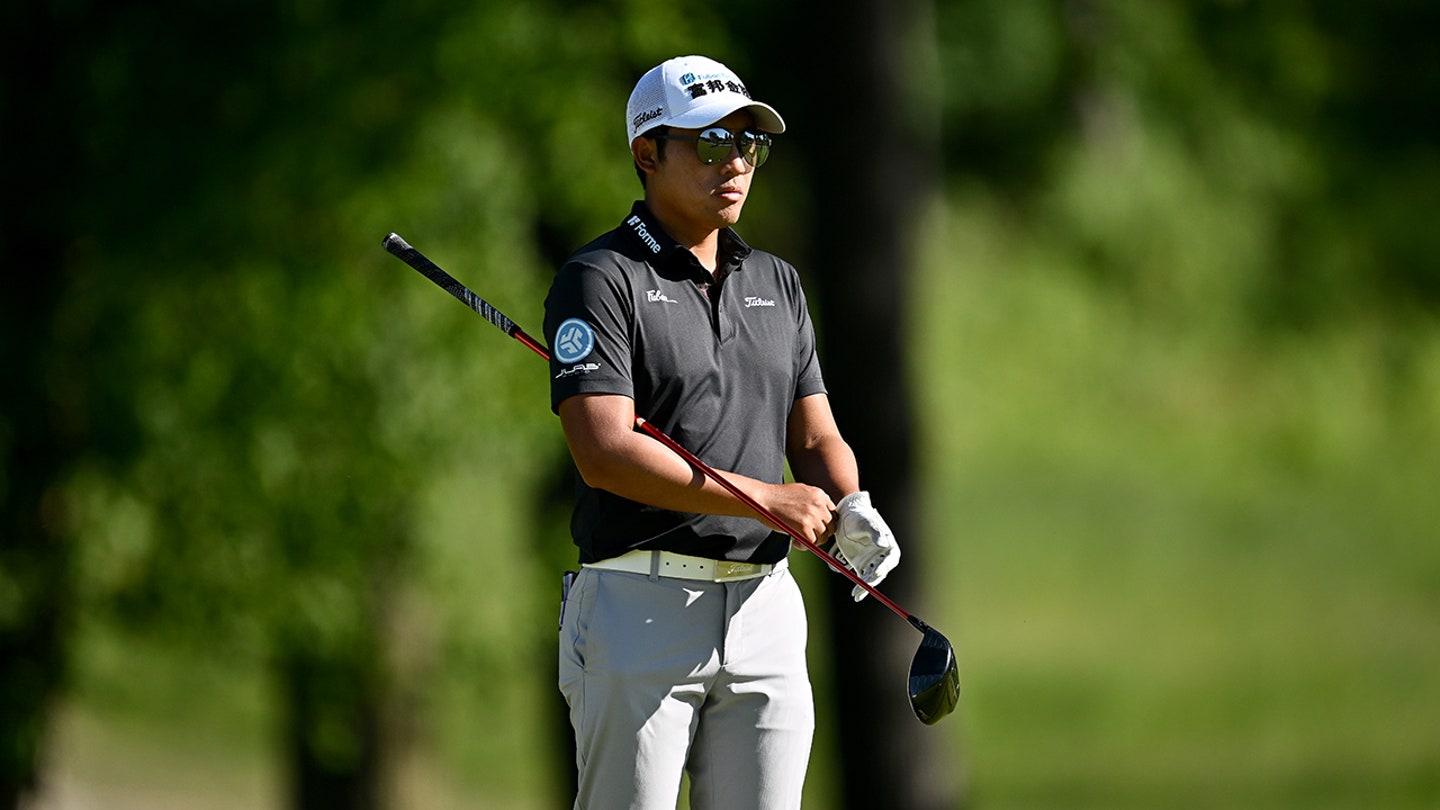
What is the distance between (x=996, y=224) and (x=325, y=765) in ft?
19.6

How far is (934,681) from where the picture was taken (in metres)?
3.52

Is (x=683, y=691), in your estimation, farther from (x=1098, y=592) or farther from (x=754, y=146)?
(x=1098, y=592)

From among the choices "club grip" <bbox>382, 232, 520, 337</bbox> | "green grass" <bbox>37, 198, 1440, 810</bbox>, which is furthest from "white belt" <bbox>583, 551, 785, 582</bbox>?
"green grass" <bbox>37, 198, 1440, 810</bbox>

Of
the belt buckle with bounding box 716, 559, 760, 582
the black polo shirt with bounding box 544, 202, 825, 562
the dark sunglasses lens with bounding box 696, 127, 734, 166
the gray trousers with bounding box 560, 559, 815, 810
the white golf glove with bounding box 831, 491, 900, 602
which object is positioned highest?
the dark sunglasses lens with bounding box 696, 127, 734, 166

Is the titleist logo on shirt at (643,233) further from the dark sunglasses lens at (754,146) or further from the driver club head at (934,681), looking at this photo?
the driver club head at (934,681)

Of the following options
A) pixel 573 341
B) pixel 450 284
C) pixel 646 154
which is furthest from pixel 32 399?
pixel 573 341

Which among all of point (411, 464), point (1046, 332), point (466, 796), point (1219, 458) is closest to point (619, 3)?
point (411, 464)

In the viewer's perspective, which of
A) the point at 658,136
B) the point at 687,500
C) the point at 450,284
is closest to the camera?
the point at 687,500

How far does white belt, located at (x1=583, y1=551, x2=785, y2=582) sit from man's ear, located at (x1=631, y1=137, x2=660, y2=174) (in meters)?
0.71

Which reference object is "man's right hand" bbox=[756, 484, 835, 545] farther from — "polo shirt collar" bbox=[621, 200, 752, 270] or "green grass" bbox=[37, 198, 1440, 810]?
"green grass" bbox=[37, 198, 1440, 810]

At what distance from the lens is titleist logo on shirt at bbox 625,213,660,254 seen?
11.6 feet

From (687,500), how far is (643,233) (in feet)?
1.76

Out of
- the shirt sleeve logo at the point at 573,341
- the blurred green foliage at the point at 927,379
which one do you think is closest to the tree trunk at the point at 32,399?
the blurred green foliage at the point at 927,379

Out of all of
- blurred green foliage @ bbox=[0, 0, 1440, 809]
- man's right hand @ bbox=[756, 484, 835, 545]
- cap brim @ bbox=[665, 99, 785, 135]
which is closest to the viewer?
man's right hand @ bbox=[756, 484, 835, 545]
